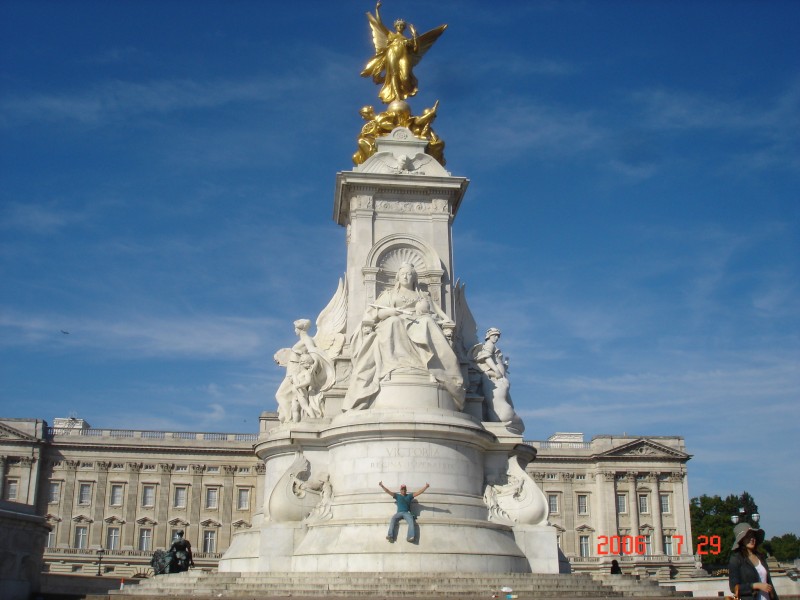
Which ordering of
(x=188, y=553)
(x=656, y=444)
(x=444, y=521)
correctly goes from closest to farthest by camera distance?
(x=444, y=521) < (x=188, y=553) < (x=656, y=444)

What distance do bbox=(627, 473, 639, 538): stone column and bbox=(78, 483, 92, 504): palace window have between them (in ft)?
139

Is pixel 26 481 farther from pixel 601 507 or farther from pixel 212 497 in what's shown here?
pixel 601 507

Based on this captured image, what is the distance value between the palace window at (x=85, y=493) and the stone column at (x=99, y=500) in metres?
0.57

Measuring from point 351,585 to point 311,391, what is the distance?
7960mm

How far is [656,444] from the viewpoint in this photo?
74125 mm

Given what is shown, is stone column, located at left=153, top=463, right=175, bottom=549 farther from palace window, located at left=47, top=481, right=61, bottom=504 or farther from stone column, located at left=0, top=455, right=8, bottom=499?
stone column, located at left=0, top=455, right=8, bottom=499

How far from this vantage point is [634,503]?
236 feet

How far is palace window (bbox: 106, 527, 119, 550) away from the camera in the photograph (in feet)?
221

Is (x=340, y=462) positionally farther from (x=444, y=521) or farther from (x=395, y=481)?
(x=444, y=521)

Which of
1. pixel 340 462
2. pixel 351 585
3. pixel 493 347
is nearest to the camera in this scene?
pixel 351 585

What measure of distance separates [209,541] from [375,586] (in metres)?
52.2

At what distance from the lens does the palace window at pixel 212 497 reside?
6944 centimetres

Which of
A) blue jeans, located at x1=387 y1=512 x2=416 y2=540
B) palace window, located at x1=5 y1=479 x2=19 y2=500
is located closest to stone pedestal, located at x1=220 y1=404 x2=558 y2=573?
blue jeans, located at x1=387 y1=512 x2=416 y2=540

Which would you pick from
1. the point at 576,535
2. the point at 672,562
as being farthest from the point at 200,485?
the point at 672,562
